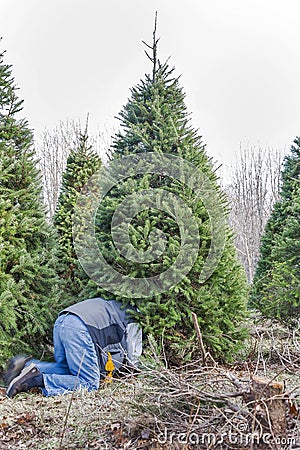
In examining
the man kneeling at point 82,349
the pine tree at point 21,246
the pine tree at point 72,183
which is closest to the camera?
the man kneeling at point 82,349

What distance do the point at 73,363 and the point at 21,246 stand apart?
4.94 feet

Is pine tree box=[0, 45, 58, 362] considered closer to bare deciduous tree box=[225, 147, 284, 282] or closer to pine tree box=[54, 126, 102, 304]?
pine tree box=[54, 126, 102, 304]

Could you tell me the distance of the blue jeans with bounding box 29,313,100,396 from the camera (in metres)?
4.30

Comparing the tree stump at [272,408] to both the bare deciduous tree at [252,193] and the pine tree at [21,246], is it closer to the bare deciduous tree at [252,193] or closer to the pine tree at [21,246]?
the pine tree at [21,246]

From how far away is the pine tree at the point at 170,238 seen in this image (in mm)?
4617

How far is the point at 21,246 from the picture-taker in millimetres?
5164

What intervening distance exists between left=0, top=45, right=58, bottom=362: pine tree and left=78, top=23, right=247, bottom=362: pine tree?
24.9 inches

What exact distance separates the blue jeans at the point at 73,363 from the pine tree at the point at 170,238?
0.52 meters

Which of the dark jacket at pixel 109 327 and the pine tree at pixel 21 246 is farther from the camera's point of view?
the pine tree at pixel 21 246

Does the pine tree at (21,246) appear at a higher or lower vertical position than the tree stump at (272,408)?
higher

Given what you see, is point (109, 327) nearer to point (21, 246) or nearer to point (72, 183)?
point (21, 246)

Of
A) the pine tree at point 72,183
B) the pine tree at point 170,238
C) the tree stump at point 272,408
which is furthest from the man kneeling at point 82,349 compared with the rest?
the pine tree at point 72,183

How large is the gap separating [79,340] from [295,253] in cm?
292

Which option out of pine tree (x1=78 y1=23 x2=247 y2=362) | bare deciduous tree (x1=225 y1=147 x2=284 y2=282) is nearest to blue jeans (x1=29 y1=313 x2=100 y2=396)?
pine tree (x1=78 y1=23 x2=247 y2=362)
